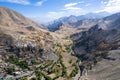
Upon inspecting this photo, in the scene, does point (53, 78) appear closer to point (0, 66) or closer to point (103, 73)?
point (103, 73)

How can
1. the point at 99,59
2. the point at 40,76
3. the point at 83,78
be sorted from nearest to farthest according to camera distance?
1. the point at 83,78
2. the point at 40,76
3. the point at 99,59

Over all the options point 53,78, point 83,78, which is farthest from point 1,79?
point 83,78

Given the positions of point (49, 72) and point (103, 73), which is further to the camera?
point (49, 72)

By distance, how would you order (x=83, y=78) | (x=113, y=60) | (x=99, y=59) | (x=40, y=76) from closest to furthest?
(x=83, y=78)
(x=40, y=76)
(x=113, y=60)
(x=99, y=59)

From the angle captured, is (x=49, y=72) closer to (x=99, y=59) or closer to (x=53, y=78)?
(x=53, y=78)

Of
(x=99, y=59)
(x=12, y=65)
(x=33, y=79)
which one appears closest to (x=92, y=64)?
(x=99, y=59)

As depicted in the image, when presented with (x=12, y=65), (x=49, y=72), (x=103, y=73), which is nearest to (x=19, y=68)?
(x=12, y=65)

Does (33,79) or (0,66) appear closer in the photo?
(33,79)

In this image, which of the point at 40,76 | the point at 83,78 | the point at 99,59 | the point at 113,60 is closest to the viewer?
the point at 83,78
